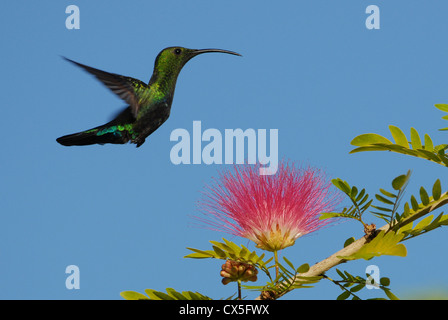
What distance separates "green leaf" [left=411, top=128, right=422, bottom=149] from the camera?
158 cm

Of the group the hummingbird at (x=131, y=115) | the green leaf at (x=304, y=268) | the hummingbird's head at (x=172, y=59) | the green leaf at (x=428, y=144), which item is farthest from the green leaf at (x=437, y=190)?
the hummingbird's head at (x=172, y=59)

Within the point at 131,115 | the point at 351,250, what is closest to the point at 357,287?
the point at 351,250

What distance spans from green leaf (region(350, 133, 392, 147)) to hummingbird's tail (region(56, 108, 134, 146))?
2.33 m

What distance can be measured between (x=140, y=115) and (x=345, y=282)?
2.28 meters

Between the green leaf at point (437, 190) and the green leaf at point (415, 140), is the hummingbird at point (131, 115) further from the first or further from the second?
the green leaf at point (437, 190)

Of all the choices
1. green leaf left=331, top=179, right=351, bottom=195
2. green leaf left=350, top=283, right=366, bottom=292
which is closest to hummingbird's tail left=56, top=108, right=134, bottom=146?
green leaf left=331, top=179, right=351, bottom=195

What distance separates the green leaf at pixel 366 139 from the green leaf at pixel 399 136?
0.18 feet

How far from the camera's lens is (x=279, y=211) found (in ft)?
5.96

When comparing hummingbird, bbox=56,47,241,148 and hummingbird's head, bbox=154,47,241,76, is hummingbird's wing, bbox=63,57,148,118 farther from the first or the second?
hummingbird's head, bbox=154,47,241,76

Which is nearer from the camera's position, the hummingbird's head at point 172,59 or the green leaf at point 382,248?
the green leaf at point 382,248

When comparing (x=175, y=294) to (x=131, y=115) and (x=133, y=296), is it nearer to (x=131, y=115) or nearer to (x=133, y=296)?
(x=133, y=296)

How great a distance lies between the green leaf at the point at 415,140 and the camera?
5.19ft
